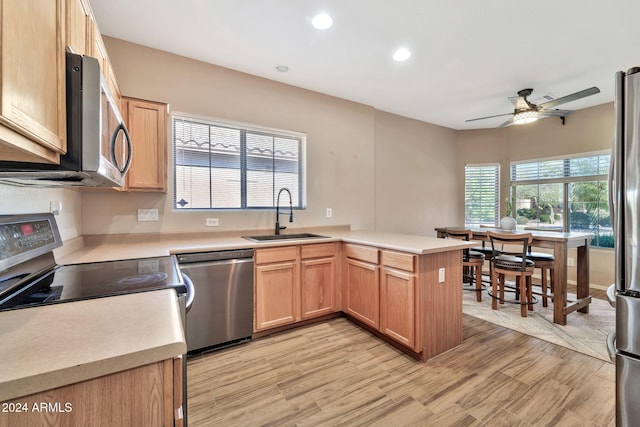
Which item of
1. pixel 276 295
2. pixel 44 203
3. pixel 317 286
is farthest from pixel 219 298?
pixel 44 203

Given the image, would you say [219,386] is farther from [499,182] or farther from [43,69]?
[499,182]

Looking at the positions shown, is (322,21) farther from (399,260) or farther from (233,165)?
(399,260)

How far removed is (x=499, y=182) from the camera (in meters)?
5.27

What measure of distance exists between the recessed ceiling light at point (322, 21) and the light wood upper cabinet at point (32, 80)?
1727 millimetres

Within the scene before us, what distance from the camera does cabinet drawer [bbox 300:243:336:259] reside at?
280cm

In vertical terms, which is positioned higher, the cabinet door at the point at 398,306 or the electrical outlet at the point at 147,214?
the electrical outlet at the point at 147,214

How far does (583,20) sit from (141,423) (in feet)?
11.9

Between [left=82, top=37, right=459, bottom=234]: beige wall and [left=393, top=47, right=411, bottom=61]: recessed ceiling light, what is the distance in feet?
3.77

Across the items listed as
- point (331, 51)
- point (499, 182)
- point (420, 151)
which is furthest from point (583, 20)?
point (499, 182)

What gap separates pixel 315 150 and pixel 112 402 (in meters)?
3.29

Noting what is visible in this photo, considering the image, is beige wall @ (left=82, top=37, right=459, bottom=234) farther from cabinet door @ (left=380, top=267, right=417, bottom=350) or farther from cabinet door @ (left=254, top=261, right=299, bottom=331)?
cabinet door @ (left=380, top=267, right=417, bottom=350)

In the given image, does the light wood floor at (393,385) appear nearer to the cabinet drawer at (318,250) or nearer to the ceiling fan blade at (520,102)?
the cabinet drawer at (318,250)

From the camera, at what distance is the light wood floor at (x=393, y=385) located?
167 cm

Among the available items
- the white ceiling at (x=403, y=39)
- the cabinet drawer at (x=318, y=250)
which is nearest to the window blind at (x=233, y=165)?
the white ceiling at (x=403, y=39)
